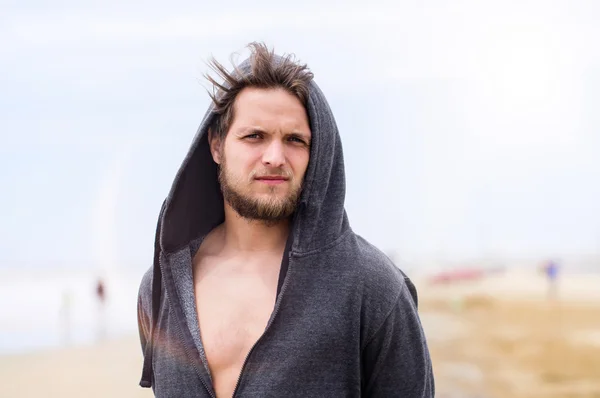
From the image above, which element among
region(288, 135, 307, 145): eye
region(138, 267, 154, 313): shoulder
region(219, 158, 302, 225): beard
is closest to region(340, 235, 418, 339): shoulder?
region(219, 158, 302, 225): beard

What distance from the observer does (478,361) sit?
37.8 feet

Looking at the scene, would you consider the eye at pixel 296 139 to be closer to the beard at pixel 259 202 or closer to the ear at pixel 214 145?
the beard at pixel 259 202

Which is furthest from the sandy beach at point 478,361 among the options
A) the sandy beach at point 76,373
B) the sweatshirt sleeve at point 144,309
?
the sweatshirt sleeve at point 144,309

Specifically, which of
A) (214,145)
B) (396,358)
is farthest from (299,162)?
(396,358)

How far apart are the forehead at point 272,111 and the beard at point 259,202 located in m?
0.18

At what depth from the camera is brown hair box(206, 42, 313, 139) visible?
8.84 ft

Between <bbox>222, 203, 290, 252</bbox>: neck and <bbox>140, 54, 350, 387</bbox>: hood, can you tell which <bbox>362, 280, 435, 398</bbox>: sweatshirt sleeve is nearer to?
<bbox>140, 54, 350, 387</bbox>: hood

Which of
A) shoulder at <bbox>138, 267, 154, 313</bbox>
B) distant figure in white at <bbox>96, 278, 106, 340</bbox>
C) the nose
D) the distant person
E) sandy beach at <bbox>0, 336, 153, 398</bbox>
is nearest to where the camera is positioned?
the nose

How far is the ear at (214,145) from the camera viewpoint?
2893 millimetres

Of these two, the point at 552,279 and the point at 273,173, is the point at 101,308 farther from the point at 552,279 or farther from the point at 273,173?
the point at 273,173

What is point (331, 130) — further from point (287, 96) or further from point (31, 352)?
point (31, 352)

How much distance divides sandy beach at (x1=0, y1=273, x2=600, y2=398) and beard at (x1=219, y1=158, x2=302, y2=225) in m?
6.44

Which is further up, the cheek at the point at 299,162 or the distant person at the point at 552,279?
the cheek at the point at 299,162

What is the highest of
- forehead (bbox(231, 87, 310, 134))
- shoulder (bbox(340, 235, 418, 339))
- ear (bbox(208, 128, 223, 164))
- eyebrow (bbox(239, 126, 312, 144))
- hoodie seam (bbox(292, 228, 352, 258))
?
forehead (bbox(231, 87, 310, 134))
